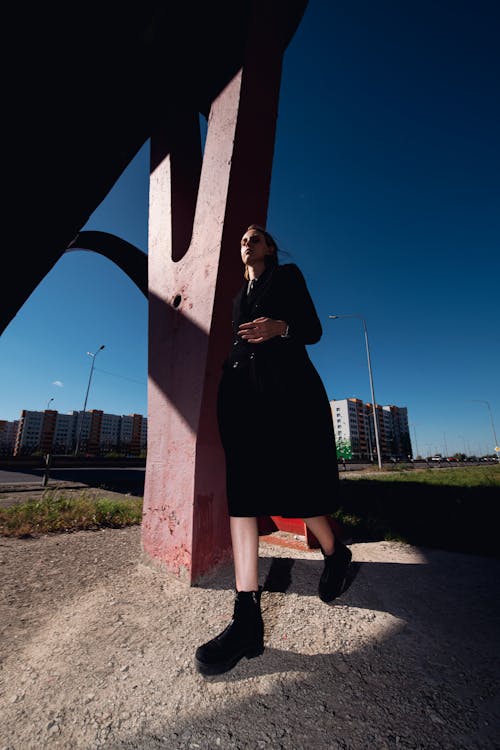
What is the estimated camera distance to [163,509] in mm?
2066

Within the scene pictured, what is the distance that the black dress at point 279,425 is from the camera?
1375 millimetres

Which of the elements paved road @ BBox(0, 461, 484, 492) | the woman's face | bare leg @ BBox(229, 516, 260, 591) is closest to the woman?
bare leg @ BBox(229, 516, 260, 591)

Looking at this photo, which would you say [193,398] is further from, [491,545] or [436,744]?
[491,545]

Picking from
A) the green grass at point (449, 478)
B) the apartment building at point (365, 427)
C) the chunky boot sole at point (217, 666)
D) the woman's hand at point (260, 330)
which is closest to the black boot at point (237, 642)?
the chunky boot sole at point (217, 666)

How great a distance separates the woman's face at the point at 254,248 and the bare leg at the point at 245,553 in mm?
1348

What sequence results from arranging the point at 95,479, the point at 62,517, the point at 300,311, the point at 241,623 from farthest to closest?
1. the point at 95,479
2. the point at 62,517
3. the point at 300,311
4. the point at 241,623

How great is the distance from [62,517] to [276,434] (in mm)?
3182

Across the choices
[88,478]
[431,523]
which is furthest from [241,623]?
[88,478]

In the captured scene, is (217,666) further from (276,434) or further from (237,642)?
(276,434)

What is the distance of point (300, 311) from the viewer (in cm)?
156

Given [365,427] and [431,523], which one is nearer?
[431,523]

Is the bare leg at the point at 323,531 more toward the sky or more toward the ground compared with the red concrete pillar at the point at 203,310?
more toward the ground

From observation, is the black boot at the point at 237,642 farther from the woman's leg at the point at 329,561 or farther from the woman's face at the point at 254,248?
the woman's face at the point at 254,248

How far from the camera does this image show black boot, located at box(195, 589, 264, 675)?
1087 mm
